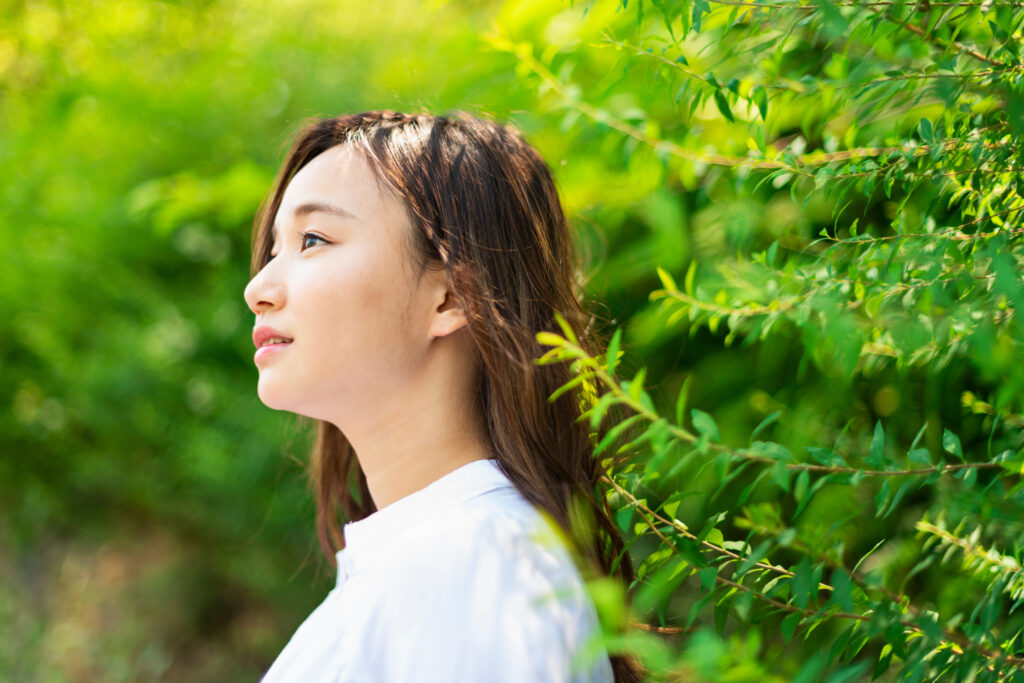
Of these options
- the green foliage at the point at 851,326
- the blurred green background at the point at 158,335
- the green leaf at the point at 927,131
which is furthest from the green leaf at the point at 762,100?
the blurred green background at the point at 158,335

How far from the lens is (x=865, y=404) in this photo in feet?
4.54

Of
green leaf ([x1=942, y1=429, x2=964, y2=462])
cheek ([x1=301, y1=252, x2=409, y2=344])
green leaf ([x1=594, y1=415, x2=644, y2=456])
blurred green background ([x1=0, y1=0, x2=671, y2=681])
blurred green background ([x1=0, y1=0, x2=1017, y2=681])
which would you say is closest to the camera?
green leaf ([x1=594, y1=415, x2=644, y2=456])

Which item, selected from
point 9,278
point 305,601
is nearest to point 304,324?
point 305,601

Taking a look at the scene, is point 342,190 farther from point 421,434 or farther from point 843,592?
point 843,592

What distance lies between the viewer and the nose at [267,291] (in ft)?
3.64

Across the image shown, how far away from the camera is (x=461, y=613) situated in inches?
32.4

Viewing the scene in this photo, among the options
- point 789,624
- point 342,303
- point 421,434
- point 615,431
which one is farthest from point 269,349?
point 789,624

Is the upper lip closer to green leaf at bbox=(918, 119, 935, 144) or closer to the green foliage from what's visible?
the green foliage

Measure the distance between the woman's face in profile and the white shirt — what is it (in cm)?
22

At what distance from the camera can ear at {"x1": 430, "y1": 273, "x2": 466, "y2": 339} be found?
110 centimetres

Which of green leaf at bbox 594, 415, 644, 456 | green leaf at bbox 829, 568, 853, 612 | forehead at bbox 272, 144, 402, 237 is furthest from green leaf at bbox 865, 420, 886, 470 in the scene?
forehead at bbox 272, 144, 402, 237

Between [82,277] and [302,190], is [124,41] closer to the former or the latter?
[82,277]

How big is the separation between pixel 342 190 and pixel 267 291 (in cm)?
17

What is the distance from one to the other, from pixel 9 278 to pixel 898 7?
2663mm
